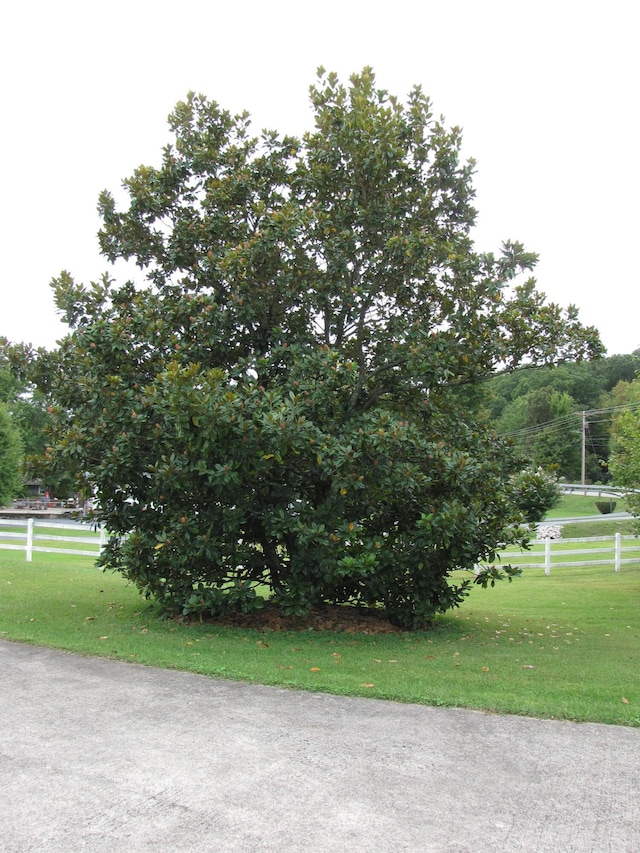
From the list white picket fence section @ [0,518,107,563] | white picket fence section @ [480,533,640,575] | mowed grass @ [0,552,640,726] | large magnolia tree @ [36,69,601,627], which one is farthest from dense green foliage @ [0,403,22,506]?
large magnolia tree @ [36,69,601,627]

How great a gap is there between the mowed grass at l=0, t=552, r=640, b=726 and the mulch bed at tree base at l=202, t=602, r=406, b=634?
0.35m

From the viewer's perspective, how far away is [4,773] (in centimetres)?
399

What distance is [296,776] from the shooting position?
157 inches

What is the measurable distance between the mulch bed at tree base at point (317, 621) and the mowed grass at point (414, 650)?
355 mm

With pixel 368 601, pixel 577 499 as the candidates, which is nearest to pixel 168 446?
pixel 368 601

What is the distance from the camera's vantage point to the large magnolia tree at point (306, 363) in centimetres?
812

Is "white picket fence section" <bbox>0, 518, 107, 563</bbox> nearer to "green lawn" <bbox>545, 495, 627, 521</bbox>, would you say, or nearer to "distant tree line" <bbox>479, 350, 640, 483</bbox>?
"green lawn" <bbox>545, 495, 627, 521</bbox>

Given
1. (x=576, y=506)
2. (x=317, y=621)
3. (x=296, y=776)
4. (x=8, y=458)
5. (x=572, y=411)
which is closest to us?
(x=296, y=776)

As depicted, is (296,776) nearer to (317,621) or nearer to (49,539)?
(317,621)

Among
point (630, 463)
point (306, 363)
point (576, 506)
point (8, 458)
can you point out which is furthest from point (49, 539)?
point (576, 506)

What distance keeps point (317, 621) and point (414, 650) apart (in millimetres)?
1837

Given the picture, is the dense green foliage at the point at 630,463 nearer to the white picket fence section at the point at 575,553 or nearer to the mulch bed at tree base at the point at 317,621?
the white picket fence section at the point at 575,553

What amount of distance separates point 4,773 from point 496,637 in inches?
265

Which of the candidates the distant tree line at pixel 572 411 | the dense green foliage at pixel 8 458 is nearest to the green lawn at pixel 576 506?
the distant tree line at pixel 572 411
